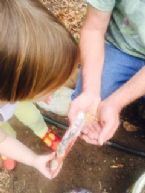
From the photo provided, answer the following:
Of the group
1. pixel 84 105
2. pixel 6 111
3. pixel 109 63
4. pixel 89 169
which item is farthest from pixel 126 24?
pixel 89 169

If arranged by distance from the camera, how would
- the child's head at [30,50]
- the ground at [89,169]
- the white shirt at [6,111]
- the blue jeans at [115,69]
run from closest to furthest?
the child's head at [30,50] < the white shirt at [6,111] < the blue jeans at [115,69] < the ground at [89,169]

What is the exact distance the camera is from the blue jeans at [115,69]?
2.06 metres

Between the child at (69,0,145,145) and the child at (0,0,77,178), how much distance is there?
374 mm

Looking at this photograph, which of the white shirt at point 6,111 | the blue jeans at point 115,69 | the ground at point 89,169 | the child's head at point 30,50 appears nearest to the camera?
the child's head at point 30,50

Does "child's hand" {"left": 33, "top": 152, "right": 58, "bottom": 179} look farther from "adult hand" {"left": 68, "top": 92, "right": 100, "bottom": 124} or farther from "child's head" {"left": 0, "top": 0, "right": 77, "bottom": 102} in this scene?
"child's head" {"left": 0, "top": 0, "right": 77, "bottom": 102}

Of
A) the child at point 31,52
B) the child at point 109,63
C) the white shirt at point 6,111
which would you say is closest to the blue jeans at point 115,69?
the child at point 109,63

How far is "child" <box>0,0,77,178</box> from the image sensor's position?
1.40 m

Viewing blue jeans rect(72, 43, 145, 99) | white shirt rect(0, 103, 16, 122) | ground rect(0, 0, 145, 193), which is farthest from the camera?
ground rect(0, 0, 145, 193)

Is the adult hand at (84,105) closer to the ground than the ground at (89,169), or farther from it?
farther from it

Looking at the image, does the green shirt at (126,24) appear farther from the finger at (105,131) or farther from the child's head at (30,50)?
the child's head at (30,50)

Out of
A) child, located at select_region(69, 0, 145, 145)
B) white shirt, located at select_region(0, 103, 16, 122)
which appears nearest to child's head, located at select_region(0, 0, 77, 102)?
white shirt, located at select_region(0, 103, 16, 122)

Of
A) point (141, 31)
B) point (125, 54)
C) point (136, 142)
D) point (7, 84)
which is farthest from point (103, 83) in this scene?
point (7, 84)

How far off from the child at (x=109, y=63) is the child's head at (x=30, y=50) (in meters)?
0.40

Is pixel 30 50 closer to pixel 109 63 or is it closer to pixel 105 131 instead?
pixel 105 131
